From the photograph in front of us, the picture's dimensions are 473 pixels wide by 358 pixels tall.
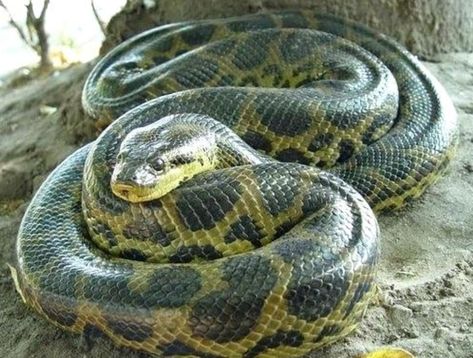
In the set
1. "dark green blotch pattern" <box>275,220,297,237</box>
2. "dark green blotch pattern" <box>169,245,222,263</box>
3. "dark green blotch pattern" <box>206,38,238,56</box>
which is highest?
"dark green blotch pattern" <box>206,38,238,56</box>

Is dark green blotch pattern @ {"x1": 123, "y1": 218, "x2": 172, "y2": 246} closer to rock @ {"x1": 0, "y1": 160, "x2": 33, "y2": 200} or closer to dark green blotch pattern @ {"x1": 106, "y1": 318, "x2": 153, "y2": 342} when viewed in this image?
dark green blotch pattern @ {"x1": 106, "y1": 318, "x2": 153, "y2": 342}

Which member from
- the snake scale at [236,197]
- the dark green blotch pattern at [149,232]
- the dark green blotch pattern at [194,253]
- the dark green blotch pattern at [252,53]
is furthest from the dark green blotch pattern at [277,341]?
the dark green blotch pattern at [252,53]

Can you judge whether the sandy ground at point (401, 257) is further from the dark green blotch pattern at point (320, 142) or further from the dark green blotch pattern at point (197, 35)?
the dark green blotch pattern at point (197, 35)

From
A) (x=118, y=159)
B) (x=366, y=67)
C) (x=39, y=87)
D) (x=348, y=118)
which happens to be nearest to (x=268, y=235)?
(x=118, y=159)

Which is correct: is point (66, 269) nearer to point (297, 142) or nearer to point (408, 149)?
point (297, 142)

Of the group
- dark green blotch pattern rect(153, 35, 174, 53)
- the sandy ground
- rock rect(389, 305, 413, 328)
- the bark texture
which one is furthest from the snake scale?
the bark texture

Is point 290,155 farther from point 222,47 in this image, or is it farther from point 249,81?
point 222,47
